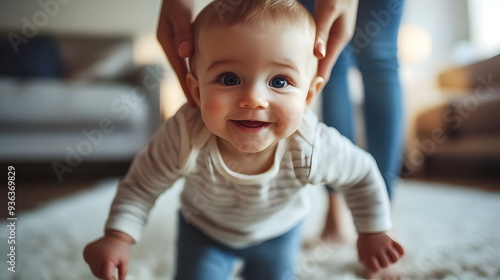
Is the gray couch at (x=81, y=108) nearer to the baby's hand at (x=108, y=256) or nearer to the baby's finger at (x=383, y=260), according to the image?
the baby's hand at (x=108, y=256)

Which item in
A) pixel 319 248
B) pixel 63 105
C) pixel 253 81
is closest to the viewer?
pixel 253 81

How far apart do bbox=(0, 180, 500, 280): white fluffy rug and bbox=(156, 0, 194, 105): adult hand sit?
285mm

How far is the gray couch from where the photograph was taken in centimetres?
129

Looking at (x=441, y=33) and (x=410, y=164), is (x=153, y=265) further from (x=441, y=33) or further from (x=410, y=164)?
(x=441, y=33)

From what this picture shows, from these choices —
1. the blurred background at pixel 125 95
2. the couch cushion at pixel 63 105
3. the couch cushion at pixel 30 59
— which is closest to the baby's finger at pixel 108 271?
the blurred background at pixel 125 95

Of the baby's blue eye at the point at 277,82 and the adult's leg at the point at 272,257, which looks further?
the adult's leg at the point at 272,257

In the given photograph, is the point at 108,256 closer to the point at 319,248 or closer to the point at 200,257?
the point at 200,257

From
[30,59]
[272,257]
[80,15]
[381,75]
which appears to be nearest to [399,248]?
[272,257]

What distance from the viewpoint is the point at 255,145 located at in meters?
0.36

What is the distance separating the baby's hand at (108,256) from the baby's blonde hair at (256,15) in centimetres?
21

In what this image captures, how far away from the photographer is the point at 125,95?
4.91 ft

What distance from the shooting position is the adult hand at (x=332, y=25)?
0.40m

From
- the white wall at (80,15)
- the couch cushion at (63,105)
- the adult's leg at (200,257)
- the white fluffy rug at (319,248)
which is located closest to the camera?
the adult's leg at (200,257)

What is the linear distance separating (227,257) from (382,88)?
327 millimetres
